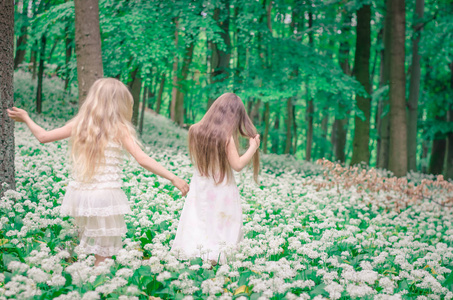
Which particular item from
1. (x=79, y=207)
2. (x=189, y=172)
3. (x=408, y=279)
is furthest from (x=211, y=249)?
(x=189, y=172)

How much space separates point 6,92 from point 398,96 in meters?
9.04

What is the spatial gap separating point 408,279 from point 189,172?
4.83m

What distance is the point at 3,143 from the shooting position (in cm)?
446

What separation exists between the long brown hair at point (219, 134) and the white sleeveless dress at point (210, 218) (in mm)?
131

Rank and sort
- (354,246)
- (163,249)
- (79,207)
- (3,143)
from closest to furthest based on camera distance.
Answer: (79,207) → (163,249) → (3,143) → (354,246)

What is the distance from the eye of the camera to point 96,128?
334cm

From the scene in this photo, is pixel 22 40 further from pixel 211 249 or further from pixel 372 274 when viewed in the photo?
pixel 372 274

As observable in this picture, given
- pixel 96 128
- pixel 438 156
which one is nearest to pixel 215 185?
pixel 96 128

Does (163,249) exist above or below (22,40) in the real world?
below

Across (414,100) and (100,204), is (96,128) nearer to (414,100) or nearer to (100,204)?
(100,204)

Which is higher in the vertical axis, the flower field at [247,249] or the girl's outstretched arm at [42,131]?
the girl's outstretched arm at [42,131]

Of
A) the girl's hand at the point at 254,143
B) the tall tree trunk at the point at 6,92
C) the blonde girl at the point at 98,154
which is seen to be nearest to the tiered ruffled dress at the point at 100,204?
the blonde girl at the point at 98,154

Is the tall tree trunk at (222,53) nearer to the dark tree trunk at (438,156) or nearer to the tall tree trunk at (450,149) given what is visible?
the tall tree trunk at (450,149)

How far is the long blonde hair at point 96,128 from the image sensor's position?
333cm
